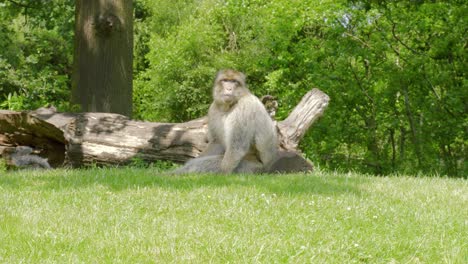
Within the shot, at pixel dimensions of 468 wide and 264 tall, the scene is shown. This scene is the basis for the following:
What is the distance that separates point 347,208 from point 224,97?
12.0 feet

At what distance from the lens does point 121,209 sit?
21.3 feet

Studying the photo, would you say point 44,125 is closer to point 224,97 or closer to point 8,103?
point 224,97

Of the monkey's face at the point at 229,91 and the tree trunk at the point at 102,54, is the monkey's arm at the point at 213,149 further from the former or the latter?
the tree trunk at the point at 102,54

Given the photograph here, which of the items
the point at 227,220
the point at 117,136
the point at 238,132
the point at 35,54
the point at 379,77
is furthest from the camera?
the point at 35,54

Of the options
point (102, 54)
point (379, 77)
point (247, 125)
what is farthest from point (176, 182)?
point (379, 77)

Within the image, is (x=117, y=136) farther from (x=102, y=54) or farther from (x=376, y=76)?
(x=376, y=76)

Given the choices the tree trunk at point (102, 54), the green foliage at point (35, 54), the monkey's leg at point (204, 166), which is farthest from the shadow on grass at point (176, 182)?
the green foliage at point (35, 54)

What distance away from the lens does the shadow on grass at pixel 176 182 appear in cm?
789

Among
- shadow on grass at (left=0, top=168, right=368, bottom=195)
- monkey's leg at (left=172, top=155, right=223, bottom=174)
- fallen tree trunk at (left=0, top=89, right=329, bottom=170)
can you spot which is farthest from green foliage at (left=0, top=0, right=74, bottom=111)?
shadow on grass at (left=0, top=168, right=368, bottom=195)

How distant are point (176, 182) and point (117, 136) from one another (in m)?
3.21

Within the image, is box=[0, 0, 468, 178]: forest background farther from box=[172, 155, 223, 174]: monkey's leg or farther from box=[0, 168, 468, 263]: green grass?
box=[0, 168, 468, 263]: green grass

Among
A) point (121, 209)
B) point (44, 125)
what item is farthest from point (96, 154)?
point (121, 209)

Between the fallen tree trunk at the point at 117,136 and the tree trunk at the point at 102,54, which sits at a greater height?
the tree trunk at the point at 102,54

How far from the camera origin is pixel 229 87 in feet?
32.4
